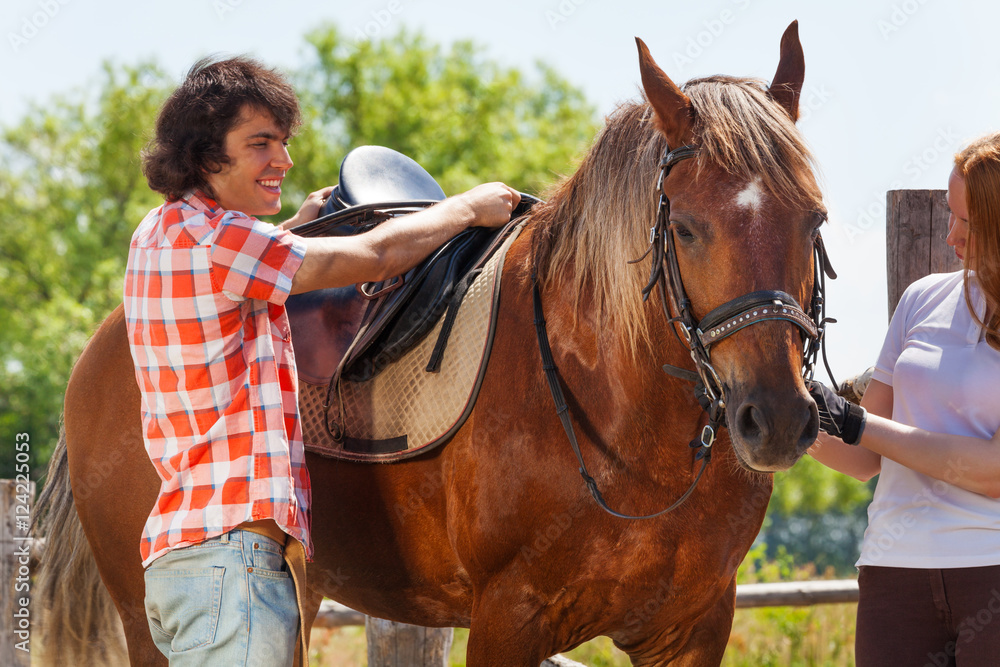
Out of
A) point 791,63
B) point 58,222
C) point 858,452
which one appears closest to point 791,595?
point 858,452

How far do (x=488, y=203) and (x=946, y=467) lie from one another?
1510mm

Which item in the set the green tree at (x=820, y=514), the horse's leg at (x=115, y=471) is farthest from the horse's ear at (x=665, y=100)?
the green tree at (x=820, y=514)

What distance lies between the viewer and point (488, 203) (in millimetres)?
2699

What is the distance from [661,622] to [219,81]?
1.91 meters

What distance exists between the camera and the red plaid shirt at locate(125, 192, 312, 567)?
6.35 feet

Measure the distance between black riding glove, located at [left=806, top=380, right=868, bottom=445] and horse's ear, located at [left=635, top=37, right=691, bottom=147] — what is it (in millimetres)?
760

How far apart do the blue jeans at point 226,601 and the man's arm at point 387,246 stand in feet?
2.09

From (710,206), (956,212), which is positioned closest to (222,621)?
(710,206)

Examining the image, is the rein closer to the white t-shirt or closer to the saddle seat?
the white t-shirt

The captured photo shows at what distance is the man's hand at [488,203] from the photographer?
8.62 feet

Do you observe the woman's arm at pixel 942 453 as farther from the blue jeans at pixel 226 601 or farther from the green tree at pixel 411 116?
the green tree at pixel 411 116

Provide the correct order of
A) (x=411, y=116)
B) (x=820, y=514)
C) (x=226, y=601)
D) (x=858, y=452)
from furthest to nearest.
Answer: (x=820, y=514)
(x=411, y=116)
(x=858, y=452)
(x=226, y=601)

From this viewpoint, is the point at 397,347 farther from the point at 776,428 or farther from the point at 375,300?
the point at 776,428

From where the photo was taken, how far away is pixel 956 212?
234 centimetres
